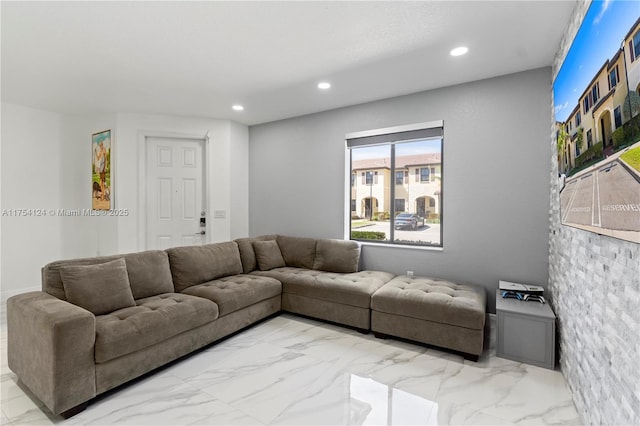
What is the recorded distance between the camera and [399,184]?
154 inches

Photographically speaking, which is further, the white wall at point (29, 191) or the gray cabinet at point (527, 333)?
the white wall at point (29, 191)

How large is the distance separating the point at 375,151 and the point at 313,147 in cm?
91

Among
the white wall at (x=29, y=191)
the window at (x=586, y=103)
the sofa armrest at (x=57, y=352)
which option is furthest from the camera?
the white wall at (x=29, y=191)

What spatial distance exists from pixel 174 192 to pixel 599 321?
186 inches

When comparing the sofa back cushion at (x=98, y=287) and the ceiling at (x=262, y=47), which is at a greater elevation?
the ceiling at (x=262, y=47)

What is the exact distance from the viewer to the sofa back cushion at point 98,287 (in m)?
2.31

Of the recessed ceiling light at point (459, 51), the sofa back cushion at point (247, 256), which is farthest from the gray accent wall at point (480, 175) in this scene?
the sofa back cushion at point (247, 256)

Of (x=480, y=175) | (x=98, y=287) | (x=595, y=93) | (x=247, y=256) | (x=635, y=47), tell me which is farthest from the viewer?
(x=247, y=256)

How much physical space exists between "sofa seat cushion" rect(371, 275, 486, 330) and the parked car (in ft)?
2.70

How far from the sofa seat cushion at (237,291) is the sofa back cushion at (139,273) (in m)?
0.27

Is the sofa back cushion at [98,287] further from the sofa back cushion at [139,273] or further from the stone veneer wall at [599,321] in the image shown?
the stone veneer wall at [599,321]

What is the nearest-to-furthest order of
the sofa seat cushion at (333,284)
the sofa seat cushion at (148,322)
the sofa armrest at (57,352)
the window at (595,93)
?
1. the window at (595,93)
2. the sofa armrest at (57,352)
3. the sofa seat cushion at (148,322)
4. the sofa seat cushion at (333,284)

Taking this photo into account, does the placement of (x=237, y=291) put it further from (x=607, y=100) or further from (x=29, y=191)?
(x=29, y=191)

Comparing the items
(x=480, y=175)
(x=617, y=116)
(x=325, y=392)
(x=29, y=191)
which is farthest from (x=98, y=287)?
(x=480, y=175)
